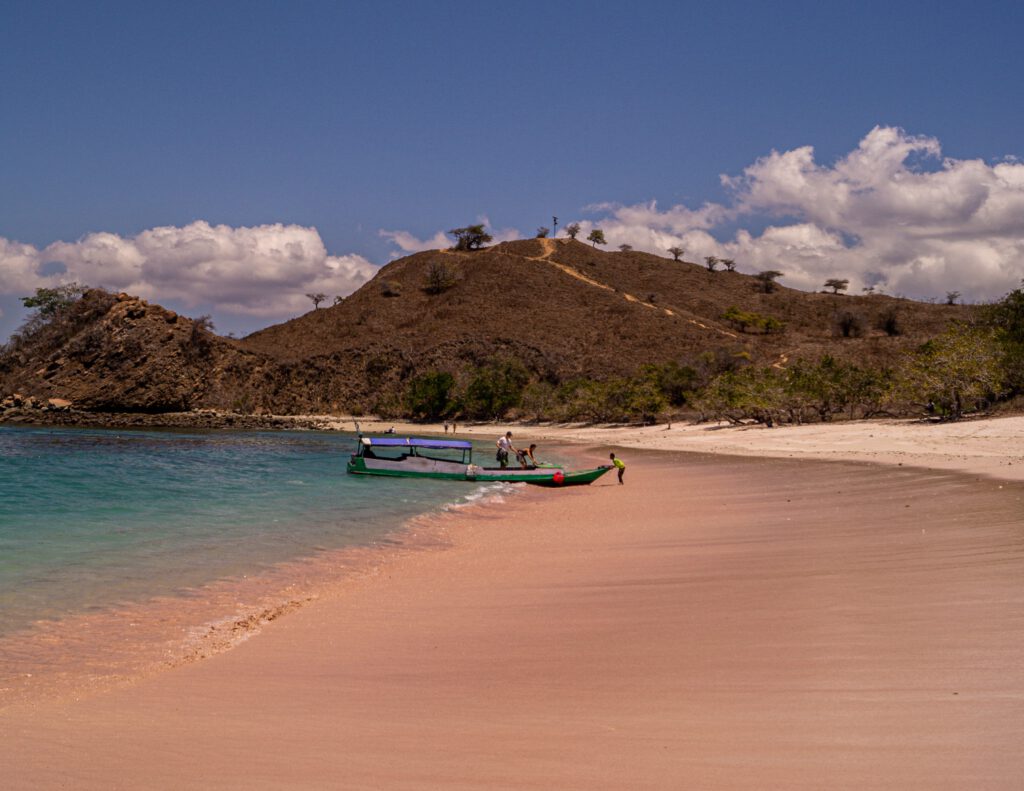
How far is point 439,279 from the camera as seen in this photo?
11375cm

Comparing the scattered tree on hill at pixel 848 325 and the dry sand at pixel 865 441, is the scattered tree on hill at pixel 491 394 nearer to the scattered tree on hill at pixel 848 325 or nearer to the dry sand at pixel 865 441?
the dry sand at pixel 865 441

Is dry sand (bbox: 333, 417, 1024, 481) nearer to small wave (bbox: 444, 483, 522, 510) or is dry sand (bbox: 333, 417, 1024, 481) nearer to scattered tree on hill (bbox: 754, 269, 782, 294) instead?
small wave (bbox: 444, 483, 522, 510)

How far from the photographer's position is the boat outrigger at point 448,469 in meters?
27.0

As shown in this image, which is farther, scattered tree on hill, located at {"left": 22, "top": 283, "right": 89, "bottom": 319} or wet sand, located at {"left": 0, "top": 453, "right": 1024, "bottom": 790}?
scattered tree on hill, located at {"left": 22, "top": 283, "right": 89, "bottom": 319}

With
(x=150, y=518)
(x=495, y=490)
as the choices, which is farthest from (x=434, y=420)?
(x=150, y=518)

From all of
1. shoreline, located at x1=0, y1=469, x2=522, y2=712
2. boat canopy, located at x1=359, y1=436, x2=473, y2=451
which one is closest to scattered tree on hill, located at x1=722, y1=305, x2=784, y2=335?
boat canopy, located at x1=359, y1=436, x2=473, y2=451

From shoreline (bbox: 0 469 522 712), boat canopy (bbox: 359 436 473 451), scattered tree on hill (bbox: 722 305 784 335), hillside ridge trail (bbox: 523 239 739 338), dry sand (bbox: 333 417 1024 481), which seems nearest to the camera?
shoreline (bbox: 0 469 522 712)

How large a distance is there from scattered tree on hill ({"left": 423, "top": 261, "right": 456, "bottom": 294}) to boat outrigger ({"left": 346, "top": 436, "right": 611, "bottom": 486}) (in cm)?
8345

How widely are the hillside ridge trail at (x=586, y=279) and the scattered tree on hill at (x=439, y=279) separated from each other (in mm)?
13367

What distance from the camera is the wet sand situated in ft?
13.9

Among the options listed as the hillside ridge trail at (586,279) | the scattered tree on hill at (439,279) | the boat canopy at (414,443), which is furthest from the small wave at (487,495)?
the scattered tree on hill at (439,279)

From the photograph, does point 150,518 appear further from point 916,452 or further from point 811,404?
point 811,404

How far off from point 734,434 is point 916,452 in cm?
1536

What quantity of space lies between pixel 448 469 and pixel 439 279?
8646 centimetres
